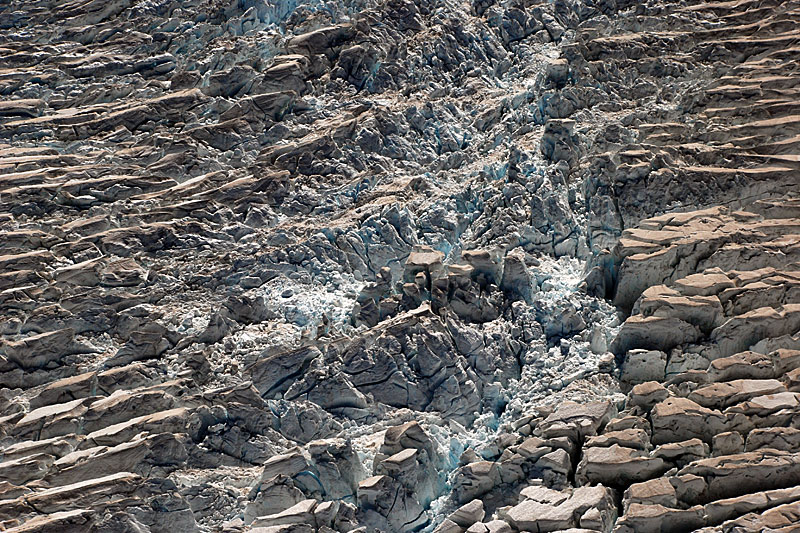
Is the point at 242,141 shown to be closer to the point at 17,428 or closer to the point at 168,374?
the point at 168,374

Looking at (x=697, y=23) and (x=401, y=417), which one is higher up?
(x=697, y=23)

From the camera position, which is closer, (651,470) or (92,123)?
(651,470)

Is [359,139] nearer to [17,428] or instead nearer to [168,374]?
[168,374]

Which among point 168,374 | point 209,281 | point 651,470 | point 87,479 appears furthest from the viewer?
point 209,281

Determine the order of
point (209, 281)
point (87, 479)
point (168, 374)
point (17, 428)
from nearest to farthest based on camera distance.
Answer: point (87, 479), point (17, 428), point (168, 374), point (209, 281)

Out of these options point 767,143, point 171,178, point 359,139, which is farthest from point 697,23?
point 171,178

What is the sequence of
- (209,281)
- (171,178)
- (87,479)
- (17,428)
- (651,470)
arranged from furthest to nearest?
1. (171,178)
2. (209,281)
3. (17,428)
4. (87,479)
5. (651,470)

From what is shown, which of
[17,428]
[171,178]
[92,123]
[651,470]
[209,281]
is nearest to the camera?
[651,470]

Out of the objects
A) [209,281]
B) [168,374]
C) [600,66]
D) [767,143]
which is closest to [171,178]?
[209,281]

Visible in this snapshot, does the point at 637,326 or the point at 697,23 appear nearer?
the point at 637,326
